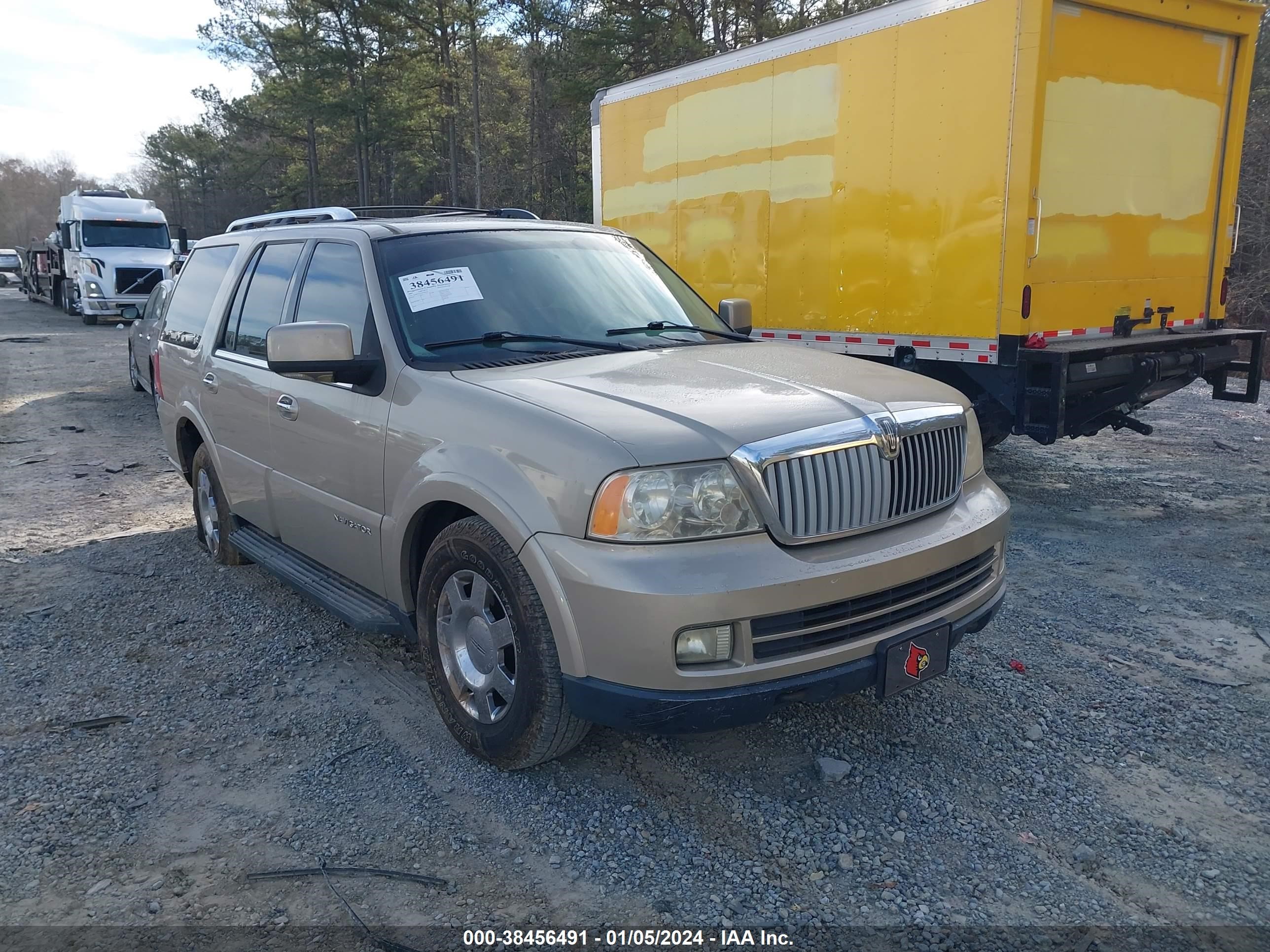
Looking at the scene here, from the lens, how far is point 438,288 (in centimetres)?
386

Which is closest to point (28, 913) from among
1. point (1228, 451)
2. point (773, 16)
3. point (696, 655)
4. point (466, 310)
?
point (696, 655)

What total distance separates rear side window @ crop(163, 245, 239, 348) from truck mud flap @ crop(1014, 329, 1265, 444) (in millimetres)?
5148

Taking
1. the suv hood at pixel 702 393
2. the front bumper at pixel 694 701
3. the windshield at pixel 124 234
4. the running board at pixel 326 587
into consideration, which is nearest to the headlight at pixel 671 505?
the suv hood at pixel 702 393

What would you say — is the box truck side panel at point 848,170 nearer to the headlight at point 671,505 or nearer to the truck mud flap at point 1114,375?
the truck mud flap at point 1114,375

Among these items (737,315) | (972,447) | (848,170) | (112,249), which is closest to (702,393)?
(972,447)

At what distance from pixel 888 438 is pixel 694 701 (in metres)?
1.09

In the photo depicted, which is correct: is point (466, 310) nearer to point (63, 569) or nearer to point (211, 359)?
point (211, 359)

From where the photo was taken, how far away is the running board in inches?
146

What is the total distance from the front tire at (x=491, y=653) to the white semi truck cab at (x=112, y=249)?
76.6 ft

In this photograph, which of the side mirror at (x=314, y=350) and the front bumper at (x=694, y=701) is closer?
the front bumper at (x=694, y=701)

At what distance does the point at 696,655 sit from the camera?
9.02 feet

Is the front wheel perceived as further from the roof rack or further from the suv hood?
the suv hood

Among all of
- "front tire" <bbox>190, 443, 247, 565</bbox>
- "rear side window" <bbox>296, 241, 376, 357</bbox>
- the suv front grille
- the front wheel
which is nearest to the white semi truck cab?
the front wheel

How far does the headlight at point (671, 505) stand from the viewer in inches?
109
